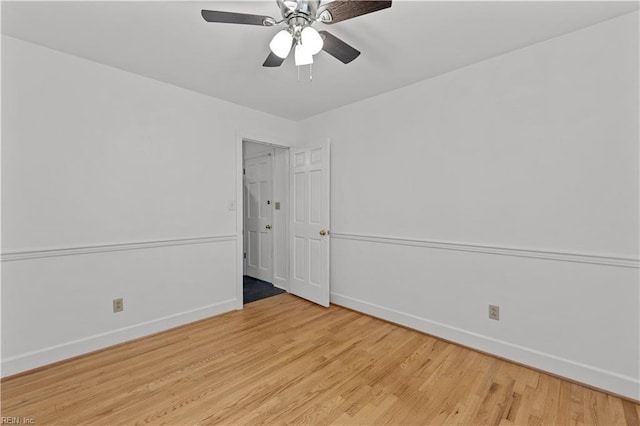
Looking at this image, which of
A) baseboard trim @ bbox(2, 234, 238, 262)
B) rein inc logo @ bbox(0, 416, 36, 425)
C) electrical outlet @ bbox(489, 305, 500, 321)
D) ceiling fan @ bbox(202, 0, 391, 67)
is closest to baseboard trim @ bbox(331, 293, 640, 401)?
electrical outlet @ bbox(489, 305, 500, 321)

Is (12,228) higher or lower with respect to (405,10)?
lower

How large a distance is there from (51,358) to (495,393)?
3347mm

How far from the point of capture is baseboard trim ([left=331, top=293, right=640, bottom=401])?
74.7 inches

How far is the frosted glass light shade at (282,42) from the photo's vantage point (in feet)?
5.31

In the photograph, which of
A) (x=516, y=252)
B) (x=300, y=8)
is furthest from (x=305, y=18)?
(x=516, y=252)

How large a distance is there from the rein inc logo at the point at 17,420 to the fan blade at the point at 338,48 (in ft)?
9.39

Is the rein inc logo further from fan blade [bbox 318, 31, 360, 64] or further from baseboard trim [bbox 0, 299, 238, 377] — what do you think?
fan blade [bbox 318, 31, 360, 64]

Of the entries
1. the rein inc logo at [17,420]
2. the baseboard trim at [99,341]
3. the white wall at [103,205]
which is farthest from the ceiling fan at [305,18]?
the baseboard trim at [99,341]

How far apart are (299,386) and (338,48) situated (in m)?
2.29

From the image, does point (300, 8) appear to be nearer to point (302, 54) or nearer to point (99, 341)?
point (302, 54)

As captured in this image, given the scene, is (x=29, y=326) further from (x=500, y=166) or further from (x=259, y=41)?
(x=500, y=166)

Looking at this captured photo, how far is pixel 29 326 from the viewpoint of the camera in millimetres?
2174

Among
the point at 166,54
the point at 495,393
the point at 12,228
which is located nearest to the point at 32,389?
the point at 12,228

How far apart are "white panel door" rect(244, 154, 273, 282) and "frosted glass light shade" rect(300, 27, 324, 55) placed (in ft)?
9.43
